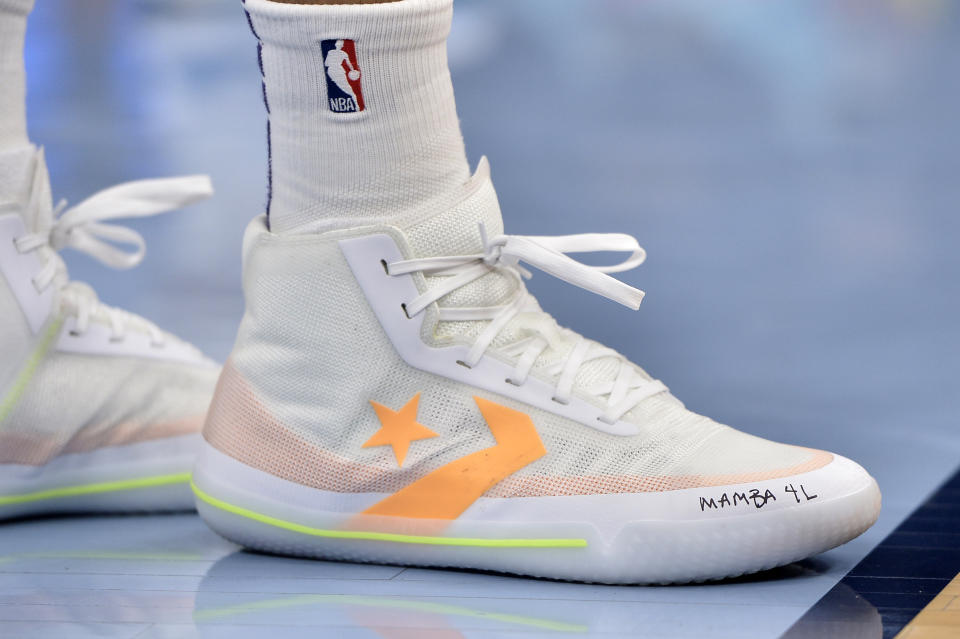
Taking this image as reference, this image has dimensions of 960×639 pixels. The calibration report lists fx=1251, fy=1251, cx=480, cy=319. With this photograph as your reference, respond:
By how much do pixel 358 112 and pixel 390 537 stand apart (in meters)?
0.38

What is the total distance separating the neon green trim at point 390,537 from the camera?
108 centimetres

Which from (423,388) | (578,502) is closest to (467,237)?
(423,388)

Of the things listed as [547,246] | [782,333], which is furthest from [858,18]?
[547,246]

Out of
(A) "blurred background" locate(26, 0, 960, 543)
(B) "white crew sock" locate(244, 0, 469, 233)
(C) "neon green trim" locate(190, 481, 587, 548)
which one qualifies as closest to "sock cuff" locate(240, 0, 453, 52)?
(B) "white crew sock" locate(244, 0, 469, 233)

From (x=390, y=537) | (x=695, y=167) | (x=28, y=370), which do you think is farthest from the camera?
(x=695, y=167)

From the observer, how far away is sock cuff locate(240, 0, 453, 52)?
42.6 inches

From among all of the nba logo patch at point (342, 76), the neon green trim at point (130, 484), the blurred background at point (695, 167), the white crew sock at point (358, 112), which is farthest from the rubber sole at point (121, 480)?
the blurred background at point (695, 167)

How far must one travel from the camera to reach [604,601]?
1.04m

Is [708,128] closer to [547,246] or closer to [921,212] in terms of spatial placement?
[921,212]

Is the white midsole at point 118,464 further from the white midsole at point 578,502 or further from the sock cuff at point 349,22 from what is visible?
the sock cuff at point 349,22

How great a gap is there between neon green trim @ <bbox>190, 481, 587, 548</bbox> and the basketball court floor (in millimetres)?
34

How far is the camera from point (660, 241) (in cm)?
266

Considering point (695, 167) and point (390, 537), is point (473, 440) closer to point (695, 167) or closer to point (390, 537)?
point (390, 537)

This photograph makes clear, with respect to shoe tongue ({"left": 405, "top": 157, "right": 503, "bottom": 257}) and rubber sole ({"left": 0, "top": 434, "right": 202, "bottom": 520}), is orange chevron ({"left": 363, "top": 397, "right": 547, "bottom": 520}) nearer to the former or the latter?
shoe tongue ({"left": 405, "top": 157, "right": 503, "bottom": 257})
